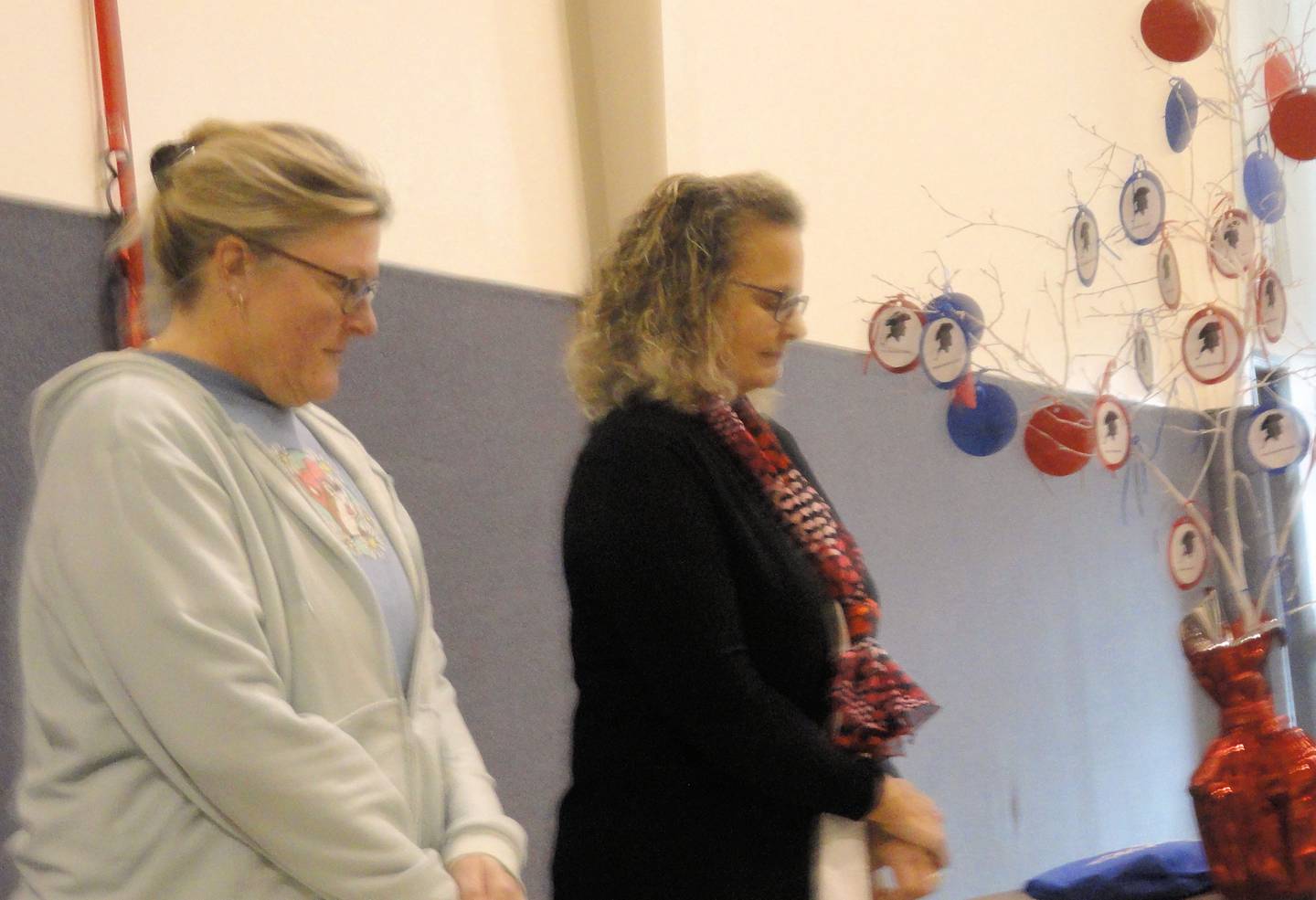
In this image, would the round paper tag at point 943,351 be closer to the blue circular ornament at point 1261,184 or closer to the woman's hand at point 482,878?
the blue circular ornament at point 1261,184

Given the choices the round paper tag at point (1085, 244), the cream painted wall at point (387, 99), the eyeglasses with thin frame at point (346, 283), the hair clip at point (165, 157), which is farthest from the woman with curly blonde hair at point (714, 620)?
the round paper tag at point (1085, 244)

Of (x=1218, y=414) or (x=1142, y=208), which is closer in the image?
(x=1142, y=208)

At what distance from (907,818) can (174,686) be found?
2.36 ft

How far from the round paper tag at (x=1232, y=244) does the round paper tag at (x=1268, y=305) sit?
5 centimetres

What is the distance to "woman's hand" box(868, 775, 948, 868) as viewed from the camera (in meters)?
1.37

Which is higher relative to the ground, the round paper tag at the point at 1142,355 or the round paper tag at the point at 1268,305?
the round paper tag at the point at 1268,305

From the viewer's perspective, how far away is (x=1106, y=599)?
392 centimetres

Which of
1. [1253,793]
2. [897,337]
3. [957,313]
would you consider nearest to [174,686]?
[1253,793]

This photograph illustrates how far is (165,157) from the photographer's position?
3.84 ft

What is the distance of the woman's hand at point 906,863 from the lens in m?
1.40

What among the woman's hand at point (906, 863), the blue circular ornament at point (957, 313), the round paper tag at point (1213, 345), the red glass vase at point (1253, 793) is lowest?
the red glass vase at point (1253, 793)

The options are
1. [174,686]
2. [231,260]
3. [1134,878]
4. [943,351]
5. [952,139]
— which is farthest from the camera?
[952,139]

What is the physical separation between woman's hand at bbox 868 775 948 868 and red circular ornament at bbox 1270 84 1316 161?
1802mm

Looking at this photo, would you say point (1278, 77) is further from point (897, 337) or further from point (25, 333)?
point (25, 333)
